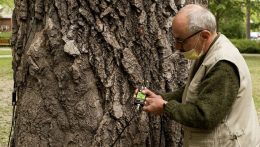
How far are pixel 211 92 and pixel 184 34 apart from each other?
1.21 feet

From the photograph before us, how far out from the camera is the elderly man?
2625 mm

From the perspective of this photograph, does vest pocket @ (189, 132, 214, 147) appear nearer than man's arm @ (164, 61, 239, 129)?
No

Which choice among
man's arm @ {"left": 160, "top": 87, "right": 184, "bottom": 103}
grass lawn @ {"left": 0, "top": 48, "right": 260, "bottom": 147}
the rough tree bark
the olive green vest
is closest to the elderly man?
the olive green vest

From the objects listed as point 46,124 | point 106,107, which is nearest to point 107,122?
point 106,107

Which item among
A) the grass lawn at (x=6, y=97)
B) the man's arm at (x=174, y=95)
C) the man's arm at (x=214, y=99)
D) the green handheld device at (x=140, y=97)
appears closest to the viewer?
the man's arm at (x=214, y=99)

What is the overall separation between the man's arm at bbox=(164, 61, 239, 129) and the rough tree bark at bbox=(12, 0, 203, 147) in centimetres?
69

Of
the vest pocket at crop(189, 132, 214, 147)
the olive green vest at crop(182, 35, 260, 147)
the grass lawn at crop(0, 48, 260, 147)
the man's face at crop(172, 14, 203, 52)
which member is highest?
the man's face at crop(172, 14, 203, 52)

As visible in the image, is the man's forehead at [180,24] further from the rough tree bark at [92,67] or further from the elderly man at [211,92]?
the rough tree bark at [92,67]

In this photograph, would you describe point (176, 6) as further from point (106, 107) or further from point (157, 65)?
point (106, 107)

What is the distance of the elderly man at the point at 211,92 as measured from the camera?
2.62 m

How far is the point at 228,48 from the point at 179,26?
30 centimetres

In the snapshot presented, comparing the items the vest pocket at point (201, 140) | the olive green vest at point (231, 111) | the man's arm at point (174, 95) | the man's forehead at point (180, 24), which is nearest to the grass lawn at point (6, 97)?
the man's arm at point (174, 95)

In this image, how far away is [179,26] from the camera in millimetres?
2727

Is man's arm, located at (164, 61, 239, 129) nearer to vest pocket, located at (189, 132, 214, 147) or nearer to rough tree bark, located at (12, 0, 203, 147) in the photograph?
vest pocket, located at (189, 132, 214, 147)
